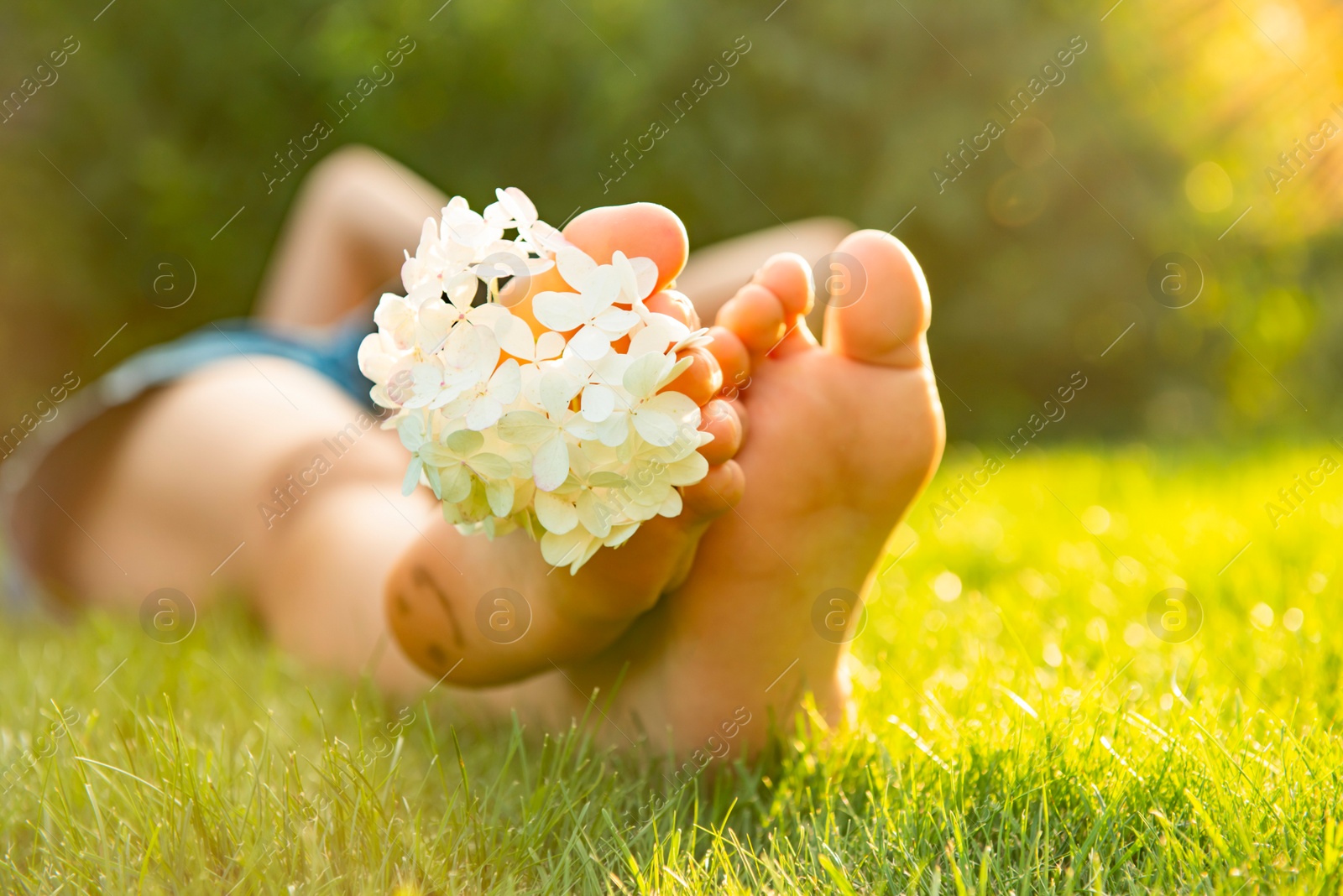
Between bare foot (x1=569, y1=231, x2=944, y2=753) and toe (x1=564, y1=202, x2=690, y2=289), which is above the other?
toe (x1=564, y1=202, x2=690, y2=289)

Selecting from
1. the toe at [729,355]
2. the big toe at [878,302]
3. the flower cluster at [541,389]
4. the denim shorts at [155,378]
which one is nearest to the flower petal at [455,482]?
the flower cluster at [541,389]

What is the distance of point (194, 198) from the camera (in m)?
4.11

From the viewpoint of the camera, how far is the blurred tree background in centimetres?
365

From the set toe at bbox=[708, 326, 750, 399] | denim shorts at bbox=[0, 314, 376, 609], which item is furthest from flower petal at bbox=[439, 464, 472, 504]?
denim shorts at bbox=[0, 314, 376, 609]

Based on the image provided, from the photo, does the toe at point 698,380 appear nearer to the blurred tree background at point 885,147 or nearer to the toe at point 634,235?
the toe at point 634,235

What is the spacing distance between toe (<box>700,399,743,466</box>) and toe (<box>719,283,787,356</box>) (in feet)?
0.37

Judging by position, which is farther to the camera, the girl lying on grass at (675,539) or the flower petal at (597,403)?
the girl lying on grass at (675,539)

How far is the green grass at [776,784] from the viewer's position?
0.70 meters

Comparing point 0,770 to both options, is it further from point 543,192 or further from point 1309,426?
point 1309,426

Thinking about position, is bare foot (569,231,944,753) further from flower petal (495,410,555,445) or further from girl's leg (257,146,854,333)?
girl's leg (257,146,854,333)

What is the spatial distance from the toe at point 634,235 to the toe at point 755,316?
0.27ft

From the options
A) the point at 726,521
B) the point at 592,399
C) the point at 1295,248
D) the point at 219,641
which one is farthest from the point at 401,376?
the point at 1295,248

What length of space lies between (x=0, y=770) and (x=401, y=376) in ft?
1.68

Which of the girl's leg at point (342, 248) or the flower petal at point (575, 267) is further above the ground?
the girl's leg at point (342, 248)
